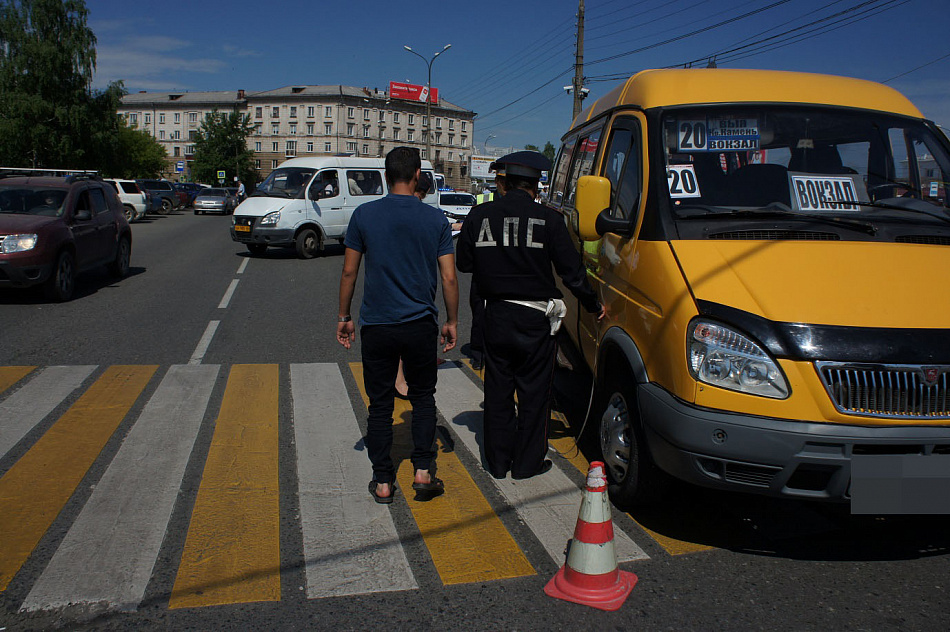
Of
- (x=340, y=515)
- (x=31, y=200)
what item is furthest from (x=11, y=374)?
(x=31, y=200)

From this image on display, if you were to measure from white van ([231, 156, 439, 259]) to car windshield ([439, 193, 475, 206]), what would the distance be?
10.7m

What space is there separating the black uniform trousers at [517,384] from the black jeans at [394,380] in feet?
1.28

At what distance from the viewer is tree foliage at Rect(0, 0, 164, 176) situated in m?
46.8

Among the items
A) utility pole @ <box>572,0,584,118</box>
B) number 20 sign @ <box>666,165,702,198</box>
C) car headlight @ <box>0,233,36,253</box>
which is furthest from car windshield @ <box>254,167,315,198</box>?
number 20 sign @ <box>666,165,702,198</box>

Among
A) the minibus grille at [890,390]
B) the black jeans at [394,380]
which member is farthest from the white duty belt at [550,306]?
the minibus grille at [890,390]

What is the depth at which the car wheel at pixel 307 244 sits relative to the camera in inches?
699

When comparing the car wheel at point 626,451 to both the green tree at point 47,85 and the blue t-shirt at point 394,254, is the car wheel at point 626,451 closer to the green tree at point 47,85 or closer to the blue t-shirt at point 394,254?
the blue t-shirt at point 394,254

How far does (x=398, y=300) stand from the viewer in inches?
158

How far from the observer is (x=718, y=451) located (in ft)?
10.5

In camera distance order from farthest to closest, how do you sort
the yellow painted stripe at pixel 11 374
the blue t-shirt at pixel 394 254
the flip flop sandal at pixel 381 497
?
the yellow painted stripe at pixel 11 374 → the flip flop sandal at pixel 381 497 → the blue t-shirt at pixel 394 254

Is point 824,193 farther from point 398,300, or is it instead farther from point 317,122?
point 317,122

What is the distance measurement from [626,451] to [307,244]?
48.9ft

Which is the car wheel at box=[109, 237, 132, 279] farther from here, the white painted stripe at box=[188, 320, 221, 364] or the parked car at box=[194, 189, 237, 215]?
the parked car at box=[194, 189, 237, 215]

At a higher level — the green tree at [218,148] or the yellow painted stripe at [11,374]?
the green tree at [218,148]
